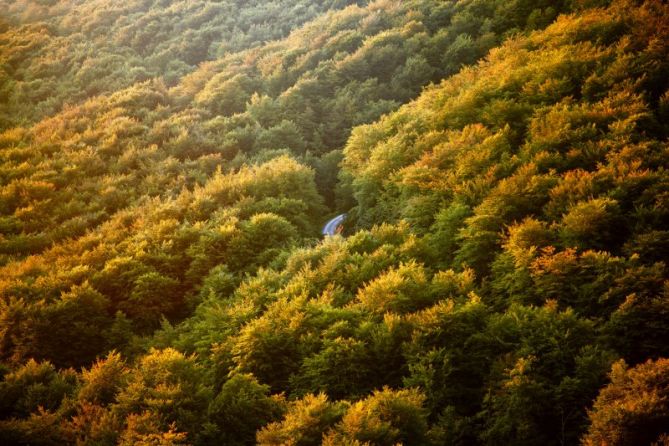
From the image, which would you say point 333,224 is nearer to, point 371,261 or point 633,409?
point 371,261

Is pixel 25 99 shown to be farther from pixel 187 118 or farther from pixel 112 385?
pixel 112 385

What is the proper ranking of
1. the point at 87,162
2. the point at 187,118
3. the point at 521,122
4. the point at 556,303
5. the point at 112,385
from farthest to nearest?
the point at 187,118 → the point at 87,162 → the point at 521,122 → the point at 112,385 → the point at 556,303

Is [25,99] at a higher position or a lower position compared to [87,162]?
higher

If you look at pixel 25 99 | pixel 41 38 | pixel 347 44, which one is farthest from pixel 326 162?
pixel 41 38

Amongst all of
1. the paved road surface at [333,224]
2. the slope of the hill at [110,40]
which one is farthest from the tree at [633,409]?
the slope of the hill at [110,40]

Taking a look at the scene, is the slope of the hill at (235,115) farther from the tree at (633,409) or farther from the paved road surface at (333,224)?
the tree at (633,409)

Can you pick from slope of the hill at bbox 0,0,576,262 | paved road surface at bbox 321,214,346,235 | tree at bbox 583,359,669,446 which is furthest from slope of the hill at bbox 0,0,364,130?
tree at bbox 583,359,669,446

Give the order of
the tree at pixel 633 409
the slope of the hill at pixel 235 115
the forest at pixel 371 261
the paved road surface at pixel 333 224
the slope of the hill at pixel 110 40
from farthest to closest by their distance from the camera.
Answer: the slope of the hill at pixel 110 40
the paved road surface at pixel 333 224
the slope of the hill at pixel 235 115
the forest at pixel 371 261
the tree at pixel 633 409
